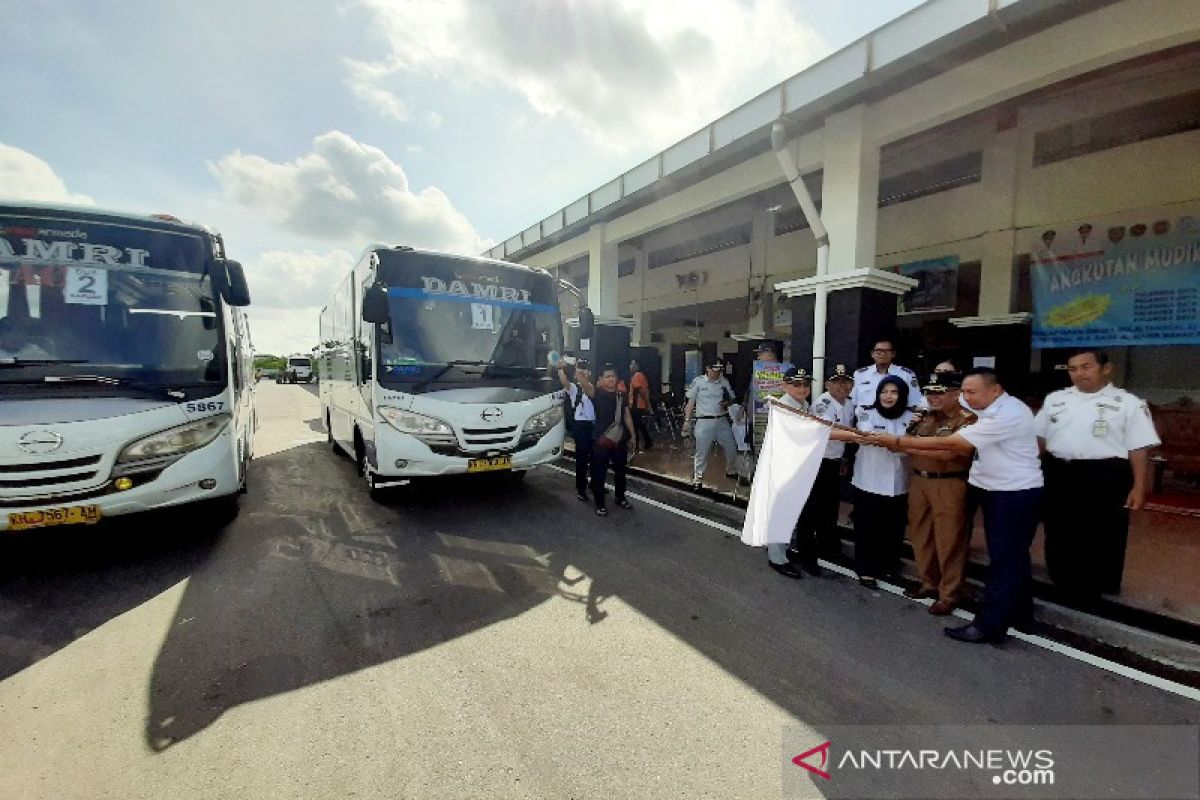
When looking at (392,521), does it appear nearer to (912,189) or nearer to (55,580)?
(55,580)

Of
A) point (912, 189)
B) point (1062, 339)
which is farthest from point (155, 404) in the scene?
point (912, 189)

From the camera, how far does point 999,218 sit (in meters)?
8.84

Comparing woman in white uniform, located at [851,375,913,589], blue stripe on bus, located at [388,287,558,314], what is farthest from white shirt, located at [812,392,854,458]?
blue stripe on bus, located at [388,287,558,314]

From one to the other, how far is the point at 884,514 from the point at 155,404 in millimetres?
5950

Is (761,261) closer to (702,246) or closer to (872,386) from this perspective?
(702,246)

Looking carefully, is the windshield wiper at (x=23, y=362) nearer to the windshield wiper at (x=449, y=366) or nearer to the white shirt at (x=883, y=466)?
the windshield wiper at (x=449, y=366)

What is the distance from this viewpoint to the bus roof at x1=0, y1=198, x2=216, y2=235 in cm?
387

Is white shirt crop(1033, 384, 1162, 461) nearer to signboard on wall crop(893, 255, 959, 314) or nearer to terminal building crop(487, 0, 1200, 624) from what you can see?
terminal building crop(487, 0, 1200, 624)

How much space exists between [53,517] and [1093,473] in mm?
7414

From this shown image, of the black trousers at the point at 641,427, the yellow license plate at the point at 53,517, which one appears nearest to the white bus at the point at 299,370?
the black trousers at the point at 641,427

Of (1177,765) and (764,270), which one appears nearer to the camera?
(1177,765)

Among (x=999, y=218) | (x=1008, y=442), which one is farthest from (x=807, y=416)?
(x=999, y=218)

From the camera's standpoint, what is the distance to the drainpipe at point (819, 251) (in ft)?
21.9

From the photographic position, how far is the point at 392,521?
5398 millimetres
